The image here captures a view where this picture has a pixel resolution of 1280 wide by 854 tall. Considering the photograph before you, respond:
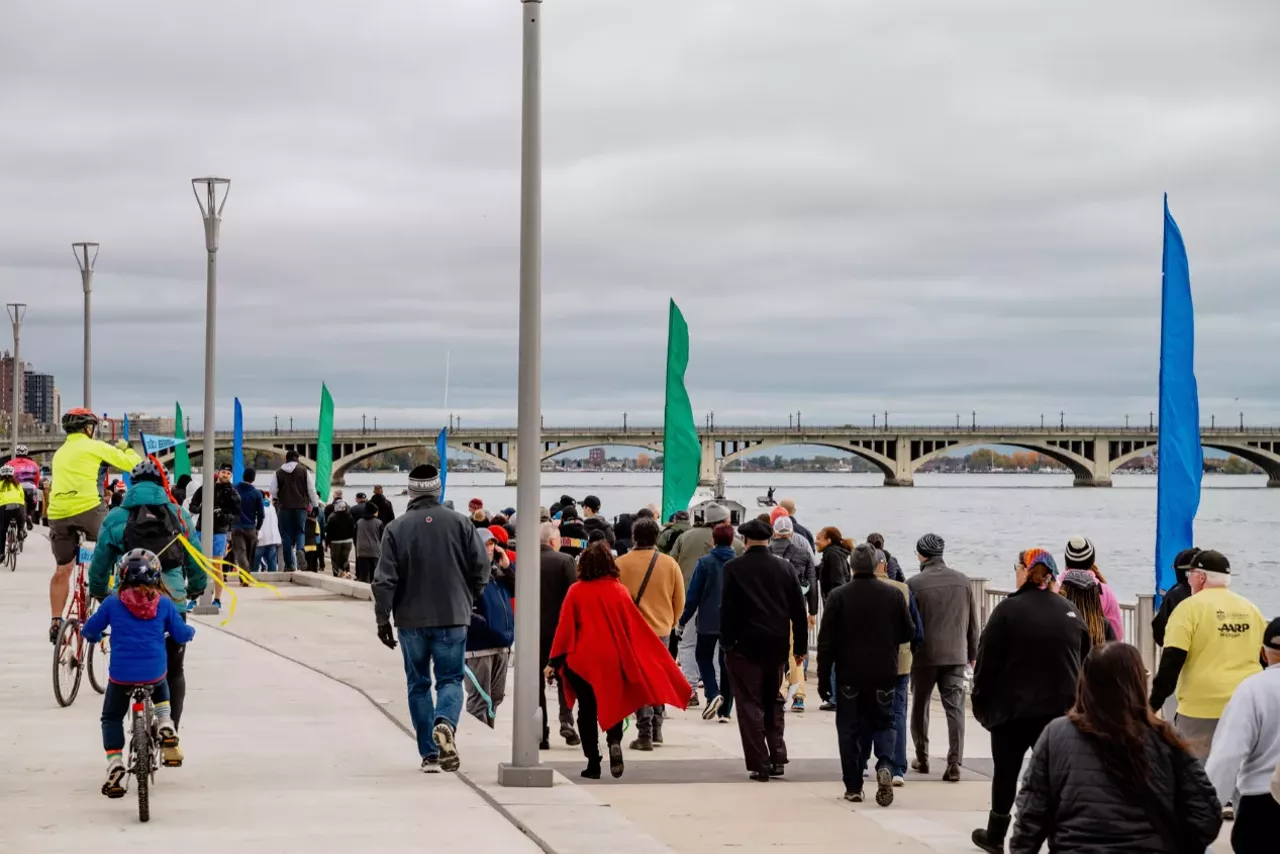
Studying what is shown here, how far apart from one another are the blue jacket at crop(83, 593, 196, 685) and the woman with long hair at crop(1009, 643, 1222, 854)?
18.1 ft

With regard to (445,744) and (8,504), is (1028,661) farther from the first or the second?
(8,504)

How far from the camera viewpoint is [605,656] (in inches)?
460

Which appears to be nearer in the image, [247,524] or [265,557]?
[247,524]

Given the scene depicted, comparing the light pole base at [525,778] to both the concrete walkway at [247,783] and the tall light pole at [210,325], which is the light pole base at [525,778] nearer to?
the concrete walkway at [247,783]

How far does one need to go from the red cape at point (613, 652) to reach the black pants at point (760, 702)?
376 millimetres

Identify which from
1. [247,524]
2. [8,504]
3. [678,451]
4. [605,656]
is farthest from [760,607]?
[8,504]

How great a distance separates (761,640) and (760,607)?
8.6 inches

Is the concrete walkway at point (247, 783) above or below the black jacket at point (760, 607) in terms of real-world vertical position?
below

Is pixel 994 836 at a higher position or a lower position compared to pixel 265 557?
higher

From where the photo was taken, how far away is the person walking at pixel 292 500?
2892cm

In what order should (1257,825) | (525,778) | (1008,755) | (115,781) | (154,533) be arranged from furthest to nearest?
(154,533) < (525,778) < (115,781) < (1008,755) < (1257,825)

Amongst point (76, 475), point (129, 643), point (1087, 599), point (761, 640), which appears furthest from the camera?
point (76, 475)

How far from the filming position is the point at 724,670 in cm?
1509

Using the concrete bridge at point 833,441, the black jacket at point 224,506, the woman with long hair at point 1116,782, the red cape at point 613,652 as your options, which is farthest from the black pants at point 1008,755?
the concrete bridge at point 833,441
